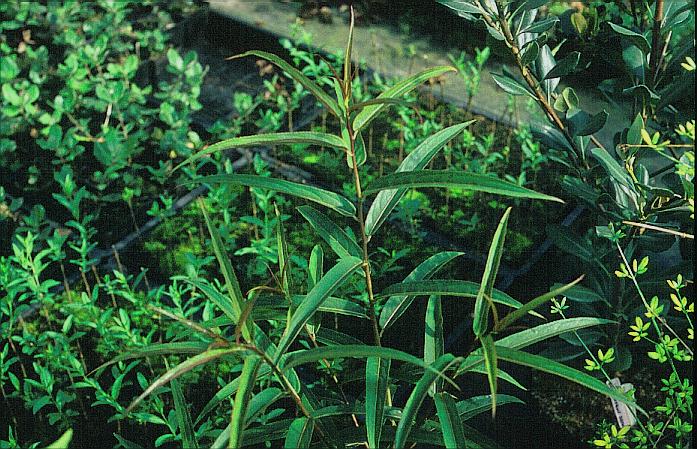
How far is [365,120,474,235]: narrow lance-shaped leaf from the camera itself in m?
1.27

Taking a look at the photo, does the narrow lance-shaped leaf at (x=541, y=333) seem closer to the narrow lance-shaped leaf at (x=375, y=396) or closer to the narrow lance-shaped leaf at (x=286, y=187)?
the narrow lance-shaped leaf at (x=375, y=396)

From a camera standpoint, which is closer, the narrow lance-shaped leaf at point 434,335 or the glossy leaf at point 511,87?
the narrow lance-shaped leaf at point 434,335

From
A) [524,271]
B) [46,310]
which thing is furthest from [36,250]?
[524,271]

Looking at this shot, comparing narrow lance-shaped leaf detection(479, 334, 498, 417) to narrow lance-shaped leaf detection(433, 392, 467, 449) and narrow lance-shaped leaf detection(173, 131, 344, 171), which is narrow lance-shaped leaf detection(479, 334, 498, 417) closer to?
narrow lance-shaped leaf detection(433, 392, 467, 449)

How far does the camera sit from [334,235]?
133 centimetres

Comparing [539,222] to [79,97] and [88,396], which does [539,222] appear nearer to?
[88,396]

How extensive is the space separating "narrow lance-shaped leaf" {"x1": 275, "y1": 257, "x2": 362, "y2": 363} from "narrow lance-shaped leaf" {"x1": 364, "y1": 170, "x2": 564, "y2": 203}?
138 mm

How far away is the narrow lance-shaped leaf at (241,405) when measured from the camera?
94 cm

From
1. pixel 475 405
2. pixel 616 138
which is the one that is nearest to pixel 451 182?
pixel 475 405

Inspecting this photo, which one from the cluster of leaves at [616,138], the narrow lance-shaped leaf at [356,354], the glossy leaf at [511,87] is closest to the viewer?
the narrow lance-shaped leaf at [356,354]

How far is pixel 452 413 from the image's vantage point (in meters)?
1.13

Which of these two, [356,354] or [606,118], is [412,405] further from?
[606,118]

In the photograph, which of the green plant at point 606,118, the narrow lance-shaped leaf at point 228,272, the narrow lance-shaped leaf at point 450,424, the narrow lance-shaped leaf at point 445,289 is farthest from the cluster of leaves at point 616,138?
the narrow lance-shaped leaf at point 228,272

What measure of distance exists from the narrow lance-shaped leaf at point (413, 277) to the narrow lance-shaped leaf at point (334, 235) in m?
0.11
